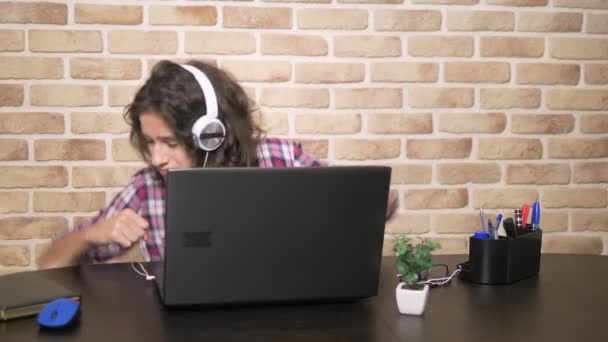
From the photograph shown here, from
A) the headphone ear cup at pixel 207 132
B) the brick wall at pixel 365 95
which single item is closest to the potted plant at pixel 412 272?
the headphone ear cup at pixel 207 132

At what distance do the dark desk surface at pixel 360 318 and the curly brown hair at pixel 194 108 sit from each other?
500 mm

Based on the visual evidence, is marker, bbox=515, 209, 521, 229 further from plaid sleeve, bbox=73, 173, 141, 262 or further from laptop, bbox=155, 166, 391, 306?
plaid sleeve, bbox=73, 173, 141, 262

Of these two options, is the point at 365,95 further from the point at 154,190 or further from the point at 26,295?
the point at 26,295

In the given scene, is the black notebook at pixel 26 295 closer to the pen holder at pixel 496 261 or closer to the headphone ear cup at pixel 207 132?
the headphone ear cup at pixel 207 132

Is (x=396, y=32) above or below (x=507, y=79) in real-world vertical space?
above

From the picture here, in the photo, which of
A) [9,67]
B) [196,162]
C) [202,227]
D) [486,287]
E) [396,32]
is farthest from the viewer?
[396,32]

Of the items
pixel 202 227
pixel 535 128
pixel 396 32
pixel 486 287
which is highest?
pixel 396 32

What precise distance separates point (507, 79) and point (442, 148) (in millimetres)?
319

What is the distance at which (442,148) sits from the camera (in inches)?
88.6

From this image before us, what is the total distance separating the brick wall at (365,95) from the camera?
2.07 m

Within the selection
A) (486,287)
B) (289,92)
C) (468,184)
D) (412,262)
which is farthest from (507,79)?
(412,262)

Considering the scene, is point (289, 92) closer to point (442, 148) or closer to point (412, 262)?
point (442, 148)

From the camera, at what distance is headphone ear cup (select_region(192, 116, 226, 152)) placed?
5.12ft

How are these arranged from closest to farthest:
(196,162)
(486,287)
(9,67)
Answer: (486,287) < (196,162) < (9,67)
